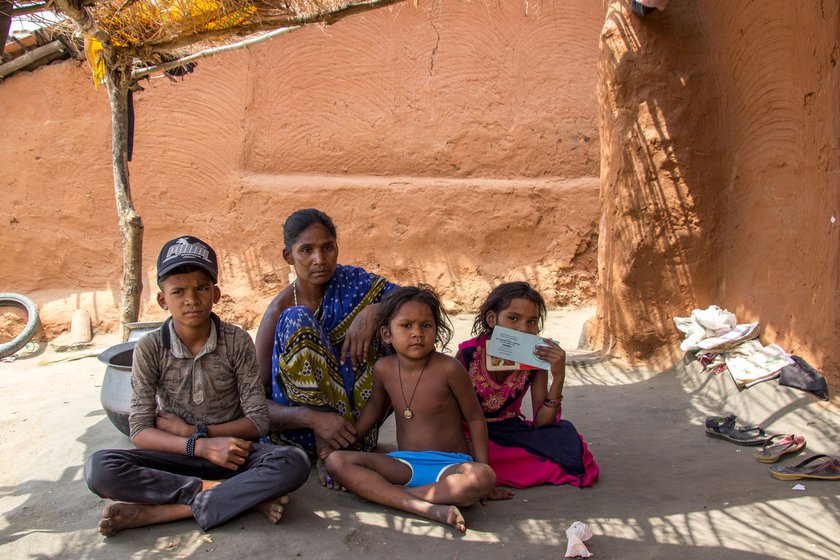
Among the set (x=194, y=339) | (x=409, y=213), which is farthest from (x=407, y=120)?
(x=194, y=339)

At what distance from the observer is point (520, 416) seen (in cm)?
321

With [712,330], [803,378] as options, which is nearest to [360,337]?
[803,378]

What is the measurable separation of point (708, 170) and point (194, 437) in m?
3.88

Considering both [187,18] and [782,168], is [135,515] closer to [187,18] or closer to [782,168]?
[187,18]

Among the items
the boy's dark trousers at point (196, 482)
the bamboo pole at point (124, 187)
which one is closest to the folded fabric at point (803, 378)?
the boy's dark trousers at point (196, 482)

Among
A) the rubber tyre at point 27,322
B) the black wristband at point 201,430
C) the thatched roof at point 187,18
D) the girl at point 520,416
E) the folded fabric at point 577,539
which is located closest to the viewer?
the folded fabric at point 577,539

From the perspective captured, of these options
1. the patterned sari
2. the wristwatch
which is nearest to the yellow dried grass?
the patterned sari

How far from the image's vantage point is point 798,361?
396 centimetres

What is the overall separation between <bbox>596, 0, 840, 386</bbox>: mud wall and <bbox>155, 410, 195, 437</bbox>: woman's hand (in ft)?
10.5

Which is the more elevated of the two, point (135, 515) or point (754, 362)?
point (754, 362)

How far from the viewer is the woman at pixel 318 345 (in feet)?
9.64

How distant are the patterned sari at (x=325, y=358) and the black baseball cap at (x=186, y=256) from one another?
0.40 metres

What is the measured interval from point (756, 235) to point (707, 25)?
4.87 feet

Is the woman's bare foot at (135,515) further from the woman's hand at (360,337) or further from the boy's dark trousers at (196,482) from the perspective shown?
the woman's hand at (360,337)
